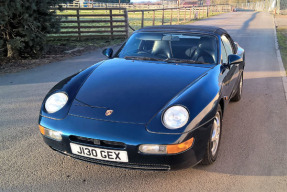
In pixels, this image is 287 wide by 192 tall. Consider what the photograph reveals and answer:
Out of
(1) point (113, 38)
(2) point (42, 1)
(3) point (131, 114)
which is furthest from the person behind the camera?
(1) point (113, 38)

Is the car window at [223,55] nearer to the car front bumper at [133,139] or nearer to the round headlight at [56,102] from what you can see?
the car front bumper at [133,139]

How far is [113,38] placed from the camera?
562 inches

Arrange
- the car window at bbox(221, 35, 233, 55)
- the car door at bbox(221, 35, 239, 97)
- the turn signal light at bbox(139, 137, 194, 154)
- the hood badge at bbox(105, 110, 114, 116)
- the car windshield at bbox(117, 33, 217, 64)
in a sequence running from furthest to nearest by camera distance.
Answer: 1. the car window at bbox(221, 35, 233, 55)
2. the car door at bbox(221, 35, 239, 97)
3. the car windshield at bbox(117, 33, 217, 64)
4. the hood badge at bbox(105, 110, 114, 116)
5. the turn signal light at bbox(139, 137, 194, 154)

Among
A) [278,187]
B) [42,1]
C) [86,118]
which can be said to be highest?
[42,1]

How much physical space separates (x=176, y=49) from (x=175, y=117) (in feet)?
5.45

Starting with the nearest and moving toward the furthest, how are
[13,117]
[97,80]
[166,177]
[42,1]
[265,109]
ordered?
1. [166,177]
2. [97,80]
3. [13,117]
4. [265,109]
5. [42,1]

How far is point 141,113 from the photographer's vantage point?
271 cm

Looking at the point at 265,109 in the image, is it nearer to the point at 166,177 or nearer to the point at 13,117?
the point at 166,177

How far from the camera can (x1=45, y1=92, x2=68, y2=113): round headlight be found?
116 inches

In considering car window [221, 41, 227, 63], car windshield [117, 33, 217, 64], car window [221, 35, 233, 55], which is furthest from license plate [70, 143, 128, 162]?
car window [221, 35, 233, 55]

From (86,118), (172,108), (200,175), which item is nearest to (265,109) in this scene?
(200,175)

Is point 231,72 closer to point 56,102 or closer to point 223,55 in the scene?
point 223,55

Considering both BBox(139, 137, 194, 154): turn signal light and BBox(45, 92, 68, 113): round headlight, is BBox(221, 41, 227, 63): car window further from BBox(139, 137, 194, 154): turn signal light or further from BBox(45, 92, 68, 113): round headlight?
BBox(45, 92, 68, 113): round headlight

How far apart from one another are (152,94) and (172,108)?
344 millimetres
